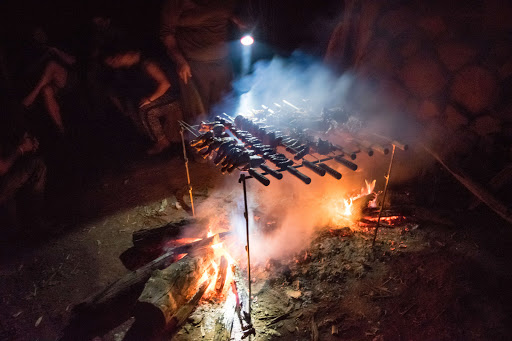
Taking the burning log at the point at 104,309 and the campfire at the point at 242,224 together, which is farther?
the burning log at the point at 104,309

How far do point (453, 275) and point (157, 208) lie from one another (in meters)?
6.28

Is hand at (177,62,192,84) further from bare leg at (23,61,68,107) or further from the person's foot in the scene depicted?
bare leg at (23,61,68,107)

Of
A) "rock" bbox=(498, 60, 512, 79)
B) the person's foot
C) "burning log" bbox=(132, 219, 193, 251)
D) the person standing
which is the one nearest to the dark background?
the person standing

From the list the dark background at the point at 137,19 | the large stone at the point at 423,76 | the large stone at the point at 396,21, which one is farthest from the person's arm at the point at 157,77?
the large stone at the point at 423,76

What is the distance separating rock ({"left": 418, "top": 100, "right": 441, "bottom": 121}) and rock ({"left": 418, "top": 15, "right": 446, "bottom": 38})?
1.46 m

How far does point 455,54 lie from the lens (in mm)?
5895

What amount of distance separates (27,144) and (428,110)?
9145mm

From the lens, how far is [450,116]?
6312 mm

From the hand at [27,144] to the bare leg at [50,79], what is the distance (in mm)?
3067

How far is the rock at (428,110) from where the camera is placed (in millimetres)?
6535

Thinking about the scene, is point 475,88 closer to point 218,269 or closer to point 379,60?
point 379,60

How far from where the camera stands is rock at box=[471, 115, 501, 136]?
223 inches

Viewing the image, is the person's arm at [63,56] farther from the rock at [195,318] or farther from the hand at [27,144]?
the rock at [195,318]

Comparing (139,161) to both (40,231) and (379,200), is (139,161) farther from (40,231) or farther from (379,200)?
(379,200)
